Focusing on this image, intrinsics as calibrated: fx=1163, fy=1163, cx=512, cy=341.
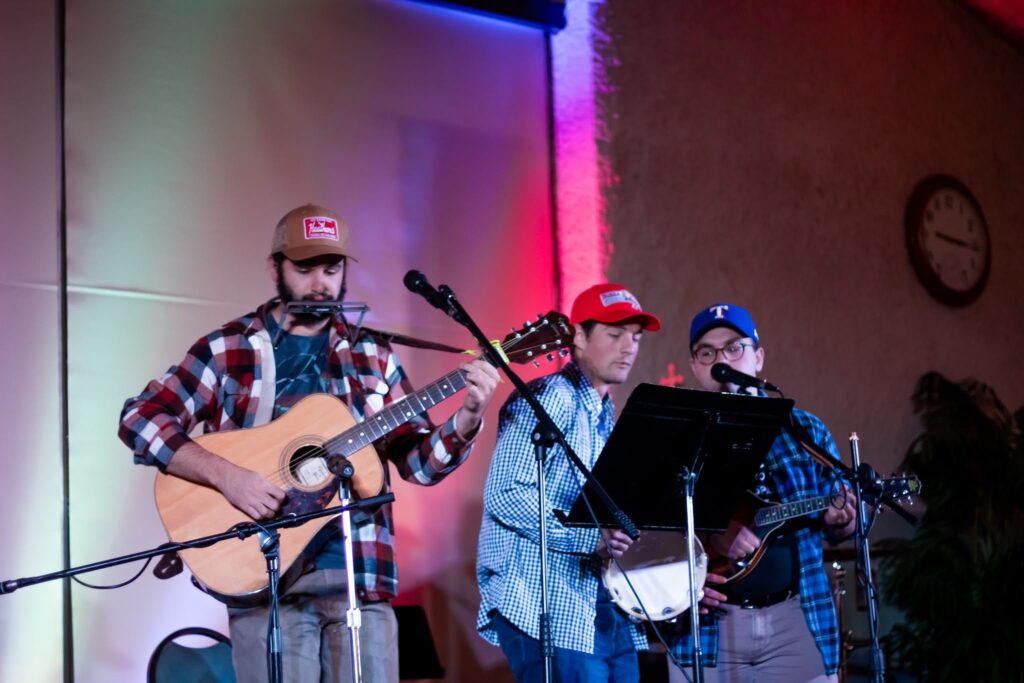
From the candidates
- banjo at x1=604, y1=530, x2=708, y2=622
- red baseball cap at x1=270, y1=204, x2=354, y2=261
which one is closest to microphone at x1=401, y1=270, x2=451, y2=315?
red baseball cap at x1=270, y1=204, x2=354, y2=261

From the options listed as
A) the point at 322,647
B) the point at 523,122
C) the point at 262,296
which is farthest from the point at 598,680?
the point at 523,122

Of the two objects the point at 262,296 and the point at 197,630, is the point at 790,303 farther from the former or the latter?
the point at 197,630

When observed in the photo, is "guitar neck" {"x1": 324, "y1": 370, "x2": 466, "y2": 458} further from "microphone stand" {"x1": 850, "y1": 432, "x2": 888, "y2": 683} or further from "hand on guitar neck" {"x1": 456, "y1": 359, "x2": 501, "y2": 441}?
"microphone stand" {"x1": 850, "y1": 432, "x2": 888, "y2": 683}

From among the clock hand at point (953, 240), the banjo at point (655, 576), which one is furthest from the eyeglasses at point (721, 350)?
the clock hand at point (953, 240)

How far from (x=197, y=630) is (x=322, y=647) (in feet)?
3.69

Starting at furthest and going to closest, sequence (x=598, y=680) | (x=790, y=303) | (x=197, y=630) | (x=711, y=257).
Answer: (x=790, y=303) → (x=711, y=257) → (x=197, y=630) → (x=598, y=680)

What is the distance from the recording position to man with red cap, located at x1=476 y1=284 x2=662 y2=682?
380 cm

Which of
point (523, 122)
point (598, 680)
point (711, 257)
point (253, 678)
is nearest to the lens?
point (253, 678)

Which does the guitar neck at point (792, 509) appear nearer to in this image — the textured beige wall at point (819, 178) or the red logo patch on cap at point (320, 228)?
the red logo patch on cap at point (320, 228)

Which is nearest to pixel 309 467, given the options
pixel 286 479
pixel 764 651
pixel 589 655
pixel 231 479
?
pixel 286 479

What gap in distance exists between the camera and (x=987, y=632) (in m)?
6.80

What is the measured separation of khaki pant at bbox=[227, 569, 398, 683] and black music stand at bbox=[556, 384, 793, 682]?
0.70 metres

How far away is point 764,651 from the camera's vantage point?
4.09 meters

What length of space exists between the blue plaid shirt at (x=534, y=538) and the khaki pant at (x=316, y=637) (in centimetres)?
44
